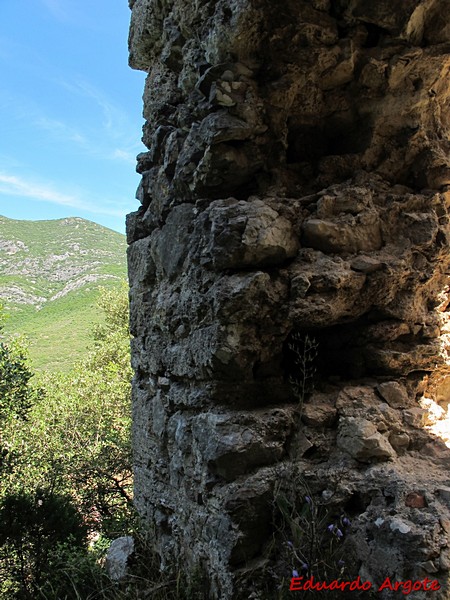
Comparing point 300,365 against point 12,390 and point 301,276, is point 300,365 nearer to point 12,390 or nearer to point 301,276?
point 301,276

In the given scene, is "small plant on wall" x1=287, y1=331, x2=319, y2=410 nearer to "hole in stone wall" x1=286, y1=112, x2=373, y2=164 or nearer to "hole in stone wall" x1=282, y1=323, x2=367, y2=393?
"hole in stone wall" x1=282, y1=323, x2=367, y2=393

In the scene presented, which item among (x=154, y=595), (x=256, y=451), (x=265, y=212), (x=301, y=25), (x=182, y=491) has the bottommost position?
(x=154, y=595)

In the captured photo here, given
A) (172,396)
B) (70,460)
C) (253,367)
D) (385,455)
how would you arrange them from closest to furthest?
(385,455)
(253,367)
(172,396)
(70,460)

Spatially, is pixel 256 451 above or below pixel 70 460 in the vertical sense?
above

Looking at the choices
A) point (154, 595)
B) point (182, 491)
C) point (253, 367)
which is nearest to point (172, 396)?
point (182, 491)

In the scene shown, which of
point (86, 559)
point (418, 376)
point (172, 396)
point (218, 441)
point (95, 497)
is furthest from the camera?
point (95, 497)

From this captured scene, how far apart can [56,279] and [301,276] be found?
45.7 meters

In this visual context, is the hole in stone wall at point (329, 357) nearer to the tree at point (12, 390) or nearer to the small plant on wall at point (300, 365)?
the small plant on wall at point (300, 365)

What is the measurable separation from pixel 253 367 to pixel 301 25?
2.22 metres

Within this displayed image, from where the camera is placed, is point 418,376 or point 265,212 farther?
point 418,376

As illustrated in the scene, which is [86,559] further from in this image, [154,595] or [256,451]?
[256,451]

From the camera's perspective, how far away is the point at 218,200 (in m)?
2.99

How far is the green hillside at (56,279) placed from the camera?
25750mm

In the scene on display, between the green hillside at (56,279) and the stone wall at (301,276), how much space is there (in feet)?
63.0
